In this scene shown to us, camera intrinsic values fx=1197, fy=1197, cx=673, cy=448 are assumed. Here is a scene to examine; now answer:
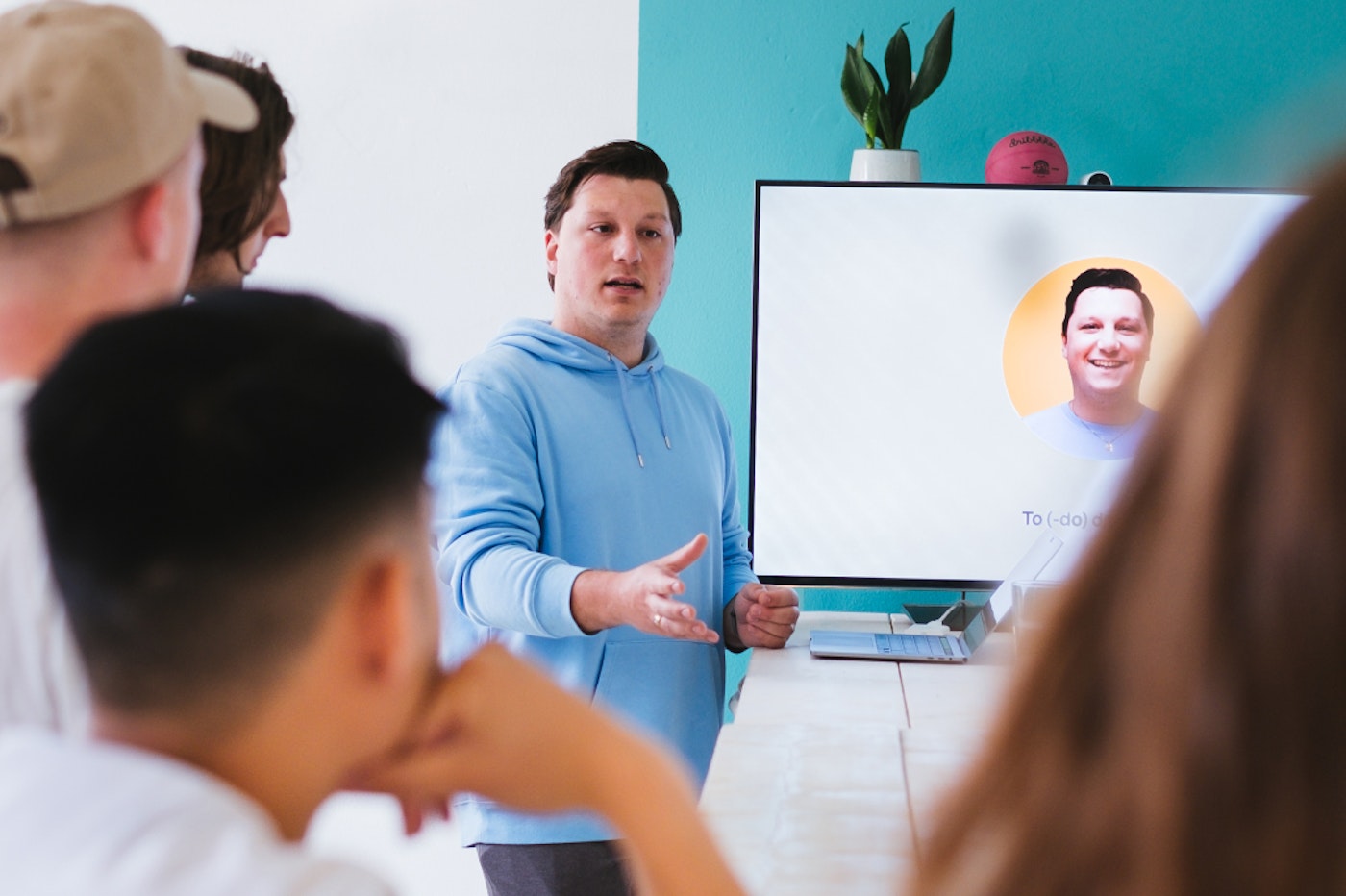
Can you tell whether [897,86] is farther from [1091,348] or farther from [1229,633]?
[1229,633]

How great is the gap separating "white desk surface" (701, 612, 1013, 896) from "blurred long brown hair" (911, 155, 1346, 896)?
37 centimetres

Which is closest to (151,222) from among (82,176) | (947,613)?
(82,176)

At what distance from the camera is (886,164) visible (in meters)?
2.50

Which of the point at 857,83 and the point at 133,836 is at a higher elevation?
the point at 857,83

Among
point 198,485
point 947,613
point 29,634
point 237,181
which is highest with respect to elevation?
point 237,181

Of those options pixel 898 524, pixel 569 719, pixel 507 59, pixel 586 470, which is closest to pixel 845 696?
pixel 586 470

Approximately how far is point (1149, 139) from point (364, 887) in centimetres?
269

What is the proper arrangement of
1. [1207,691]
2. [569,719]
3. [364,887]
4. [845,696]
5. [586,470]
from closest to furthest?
[1207,691]
[364,887]
[569,719]
[845,696]
[586,470]

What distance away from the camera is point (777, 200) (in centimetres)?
247

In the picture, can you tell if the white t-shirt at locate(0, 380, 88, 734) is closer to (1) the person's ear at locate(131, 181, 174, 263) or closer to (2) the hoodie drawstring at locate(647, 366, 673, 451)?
(1) the person's ear at locate(131, 181, 174, 263)

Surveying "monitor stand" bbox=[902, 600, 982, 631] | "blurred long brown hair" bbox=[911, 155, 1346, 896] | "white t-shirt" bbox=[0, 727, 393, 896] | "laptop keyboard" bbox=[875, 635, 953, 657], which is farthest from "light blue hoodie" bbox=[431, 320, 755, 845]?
"blurred long brown hair" bbox=[911, 155, 1346, 896]

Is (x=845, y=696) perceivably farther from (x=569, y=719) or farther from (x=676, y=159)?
(x=676, y=159)

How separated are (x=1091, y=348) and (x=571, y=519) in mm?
1219

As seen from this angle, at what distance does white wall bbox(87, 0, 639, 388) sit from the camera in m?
2.91
